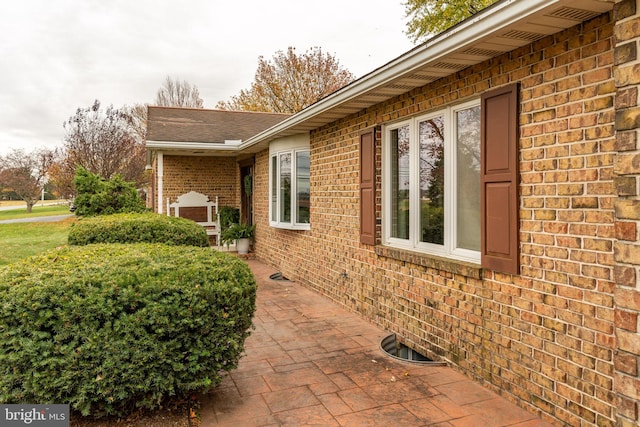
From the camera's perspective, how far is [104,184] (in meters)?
9.45

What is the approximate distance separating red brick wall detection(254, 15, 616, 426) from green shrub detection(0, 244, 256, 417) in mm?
2013

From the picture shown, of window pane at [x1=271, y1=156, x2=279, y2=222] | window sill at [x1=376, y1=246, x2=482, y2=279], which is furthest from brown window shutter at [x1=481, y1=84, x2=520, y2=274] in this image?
window pane at [x1=271, y1=156, x2=279, y2=222]

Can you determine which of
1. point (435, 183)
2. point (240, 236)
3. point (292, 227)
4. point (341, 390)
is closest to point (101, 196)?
point (240, 236)

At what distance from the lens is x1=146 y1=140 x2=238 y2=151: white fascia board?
10.6 m

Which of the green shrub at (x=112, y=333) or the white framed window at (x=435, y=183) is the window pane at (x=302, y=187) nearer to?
the white framed window at (x=435, y=183)

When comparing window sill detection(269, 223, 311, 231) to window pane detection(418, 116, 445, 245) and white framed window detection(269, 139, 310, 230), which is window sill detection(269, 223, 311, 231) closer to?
white framed window detection(269, 139, 310, 230)

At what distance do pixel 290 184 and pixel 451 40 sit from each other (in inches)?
216

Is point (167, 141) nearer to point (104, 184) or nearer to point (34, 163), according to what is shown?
point (104, 184)

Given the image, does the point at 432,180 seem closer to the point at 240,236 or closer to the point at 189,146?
the point at 240,236

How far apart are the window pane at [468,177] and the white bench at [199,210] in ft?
30.7

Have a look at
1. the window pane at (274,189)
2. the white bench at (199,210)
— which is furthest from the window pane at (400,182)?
the white bench at (199,210)

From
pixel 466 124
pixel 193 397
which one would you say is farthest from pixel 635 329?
pixel 193 397

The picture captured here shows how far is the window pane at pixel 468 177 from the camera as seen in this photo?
149 inches

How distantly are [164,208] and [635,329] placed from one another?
11.5 m
